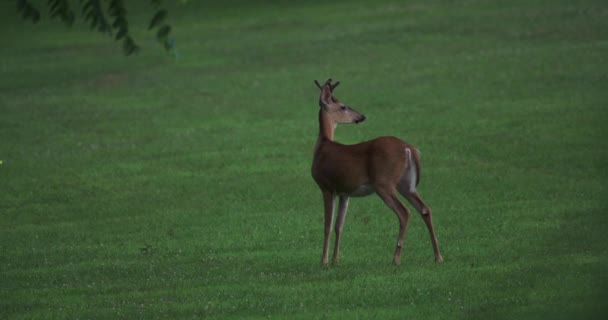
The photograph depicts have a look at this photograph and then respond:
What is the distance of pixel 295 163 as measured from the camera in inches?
900

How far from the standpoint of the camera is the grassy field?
1219 centimetres

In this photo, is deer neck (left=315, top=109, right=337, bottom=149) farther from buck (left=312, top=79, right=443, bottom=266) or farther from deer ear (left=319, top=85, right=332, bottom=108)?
buck (left=312, top=79, right=443, bottom=266)

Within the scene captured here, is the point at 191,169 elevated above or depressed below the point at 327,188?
below

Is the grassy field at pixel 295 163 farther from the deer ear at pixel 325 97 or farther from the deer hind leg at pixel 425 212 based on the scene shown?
the deer ear at pixel 325 97

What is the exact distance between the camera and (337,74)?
32219mm

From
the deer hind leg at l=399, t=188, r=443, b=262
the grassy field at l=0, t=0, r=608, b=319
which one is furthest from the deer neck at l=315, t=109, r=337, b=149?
the grassy field at l=0, t=0, r=608, b=319

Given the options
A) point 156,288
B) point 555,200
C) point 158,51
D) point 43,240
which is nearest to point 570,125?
point 555,200

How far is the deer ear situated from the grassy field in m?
1.88

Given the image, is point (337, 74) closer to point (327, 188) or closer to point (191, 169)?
point (191, 169)

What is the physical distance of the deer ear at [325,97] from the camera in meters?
14.2

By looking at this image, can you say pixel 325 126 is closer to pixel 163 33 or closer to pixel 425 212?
pixel 425 212

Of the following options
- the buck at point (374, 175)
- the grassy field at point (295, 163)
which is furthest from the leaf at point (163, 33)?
the buck at point (374, 175)

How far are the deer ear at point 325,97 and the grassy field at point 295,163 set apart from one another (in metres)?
1.88

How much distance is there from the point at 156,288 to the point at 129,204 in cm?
734
